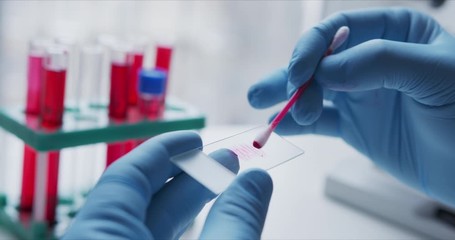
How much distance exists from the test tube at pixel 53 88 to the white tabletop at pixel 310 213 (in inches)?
11.3

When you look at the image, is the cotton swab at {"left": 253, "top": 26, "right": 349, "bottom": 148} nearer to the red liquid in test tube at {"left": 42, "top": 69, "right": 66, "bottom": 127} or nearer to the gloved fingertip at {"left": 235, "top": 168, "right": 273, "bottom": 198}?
the gloved fingertip at {"left": 235, "top": 168, "right": 273, "bottom": 198}

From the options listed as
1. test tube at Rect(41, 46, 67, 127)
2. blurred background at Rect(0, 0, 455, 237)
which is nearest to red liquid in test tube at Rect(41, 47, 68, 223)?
test tube at Rect(41, 46, 67, 127)

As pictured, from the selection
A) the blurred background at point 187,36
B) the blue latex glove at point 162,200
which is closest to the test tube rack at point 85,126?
the blurred background at point 187,36

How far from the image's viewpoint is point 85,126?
884 millimetres

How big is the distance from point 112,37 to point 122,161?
626mm

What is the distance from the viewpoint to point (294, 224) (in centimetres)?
93

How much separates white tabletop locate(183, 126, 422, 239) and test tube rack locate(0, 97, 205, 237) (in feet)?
0.56

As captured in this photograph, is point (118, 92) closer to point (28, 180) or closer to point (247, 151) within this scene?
point (28, 180)

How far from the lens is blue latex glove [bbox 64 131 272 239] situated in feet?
1.68

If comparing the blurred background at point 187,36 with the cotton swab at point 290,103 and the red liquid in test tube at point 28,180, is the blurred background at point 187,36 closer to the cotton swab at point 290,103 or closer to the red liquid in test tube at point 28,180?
the red liquid in test tube at point 28,180

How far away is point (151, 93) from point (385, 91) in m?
0.40

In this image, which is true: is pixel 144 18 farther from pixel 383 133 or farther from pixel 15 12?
pixel 383 133

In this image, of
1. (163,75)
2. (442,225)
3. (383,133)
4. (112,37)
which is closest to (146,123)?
(163,75)

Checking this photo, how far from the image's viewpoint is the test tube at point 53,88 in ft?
2.89
